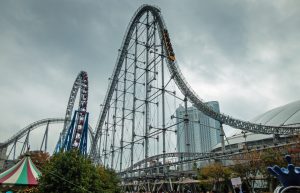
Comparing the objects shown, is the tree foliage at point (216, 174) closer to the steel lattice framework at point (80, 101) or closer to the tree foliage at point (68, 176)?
the tree foliage at point (68, 176)

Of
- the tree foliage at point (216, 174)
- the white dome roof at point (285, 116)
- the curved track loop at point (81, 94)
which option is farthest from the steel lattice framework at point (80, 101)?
the white dome roof at point (285, 116)

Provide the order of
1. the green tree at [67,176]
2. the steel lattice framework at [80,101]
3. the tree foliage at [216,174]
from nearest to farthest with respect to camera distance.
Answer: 1. the green tree at [67,176]
2. the tree foliage at [216,174]
3. the steel lattice framework at [80,101]

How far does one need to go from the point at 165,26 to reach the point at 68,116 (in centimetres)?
2287

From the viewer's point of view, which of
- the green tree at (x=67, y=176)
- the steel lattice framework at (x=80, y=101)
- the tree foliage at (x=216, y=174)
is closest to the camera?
the green tree at (x=67, y=176)

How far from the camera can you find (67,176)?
408 inches

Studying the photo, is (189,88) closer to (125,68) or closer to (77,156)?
(125,68)

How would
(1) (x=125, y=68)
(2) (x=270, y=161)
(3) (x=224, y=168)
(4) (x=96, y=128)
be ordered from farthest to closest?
(4) (x=96, y=128) < (1) (x=125, y=68) < (3) (x=224, y=168) < (2) (x=270, y=161)

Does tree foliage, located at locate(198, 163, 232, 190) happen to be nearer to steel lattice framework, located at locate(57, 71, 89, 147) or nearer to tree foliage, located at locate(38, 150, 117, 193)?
tree foliage, located at locate(38, 150, 117, 193)

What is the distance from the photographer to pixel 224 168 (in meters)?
17.8

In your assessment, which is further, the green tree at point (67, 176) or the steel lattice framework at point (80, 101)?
the steel lattice framework at point (80, 101)

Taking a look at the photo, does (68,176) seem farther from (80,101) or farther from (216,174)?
(80,101)

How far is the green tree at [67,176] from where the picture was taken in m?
10.1

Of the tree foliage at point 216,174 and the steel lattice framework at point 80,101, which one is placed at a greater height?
the steel lattice framework at point 80,101

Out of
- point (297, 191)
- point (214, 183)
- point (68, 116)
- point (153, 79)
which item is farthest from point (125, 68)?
point (297, 191)
